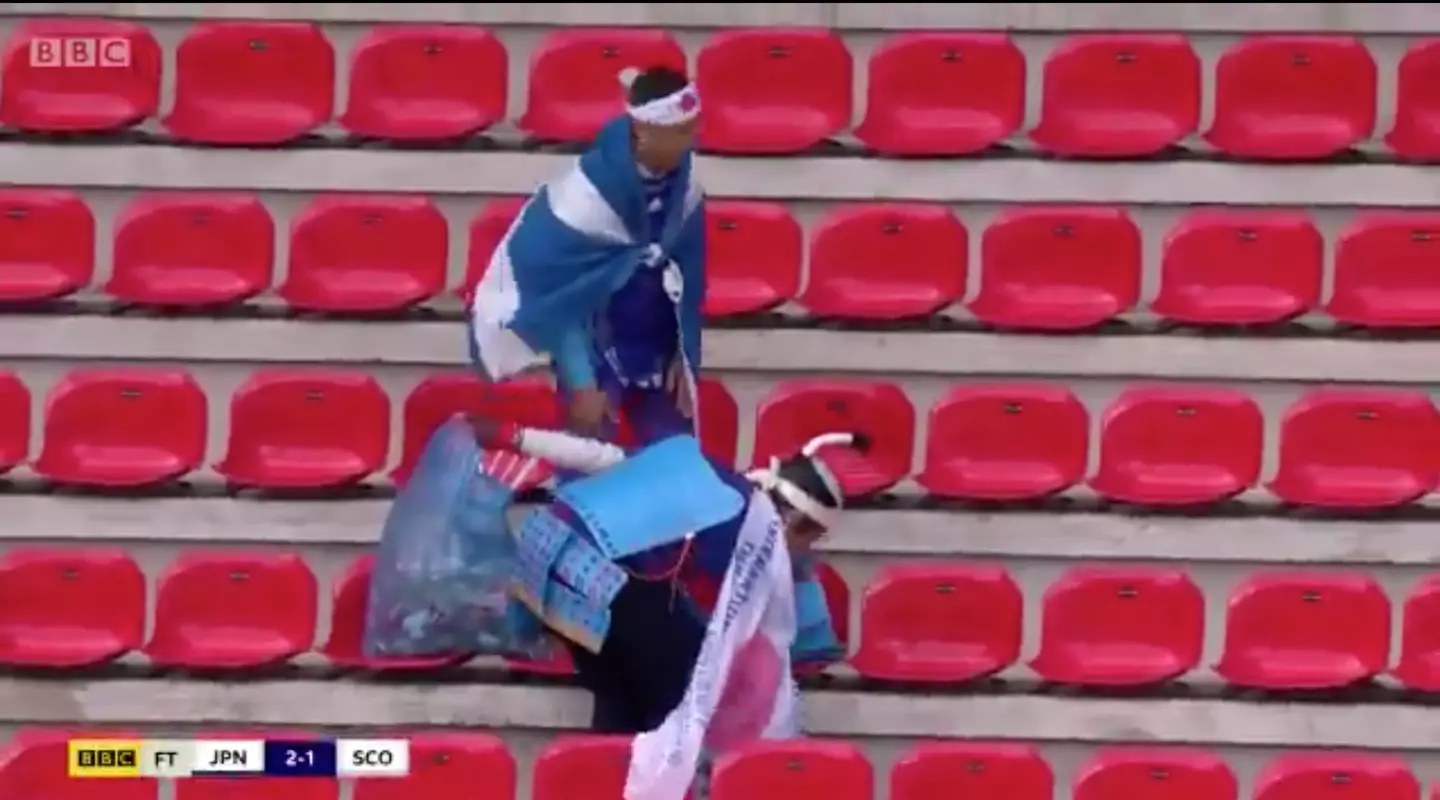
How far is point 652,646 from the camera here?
3.93 meters

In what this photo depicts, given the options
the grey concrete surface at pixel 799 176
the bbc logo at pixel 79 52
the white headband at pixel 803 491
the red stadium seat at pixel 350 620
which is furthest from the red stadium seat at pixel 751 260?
the bbc logo at pixel 79 52

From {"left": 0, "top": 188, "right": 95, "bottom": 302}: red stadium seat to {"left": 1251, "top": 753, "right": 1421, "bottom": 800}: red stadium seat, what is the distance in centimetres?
278

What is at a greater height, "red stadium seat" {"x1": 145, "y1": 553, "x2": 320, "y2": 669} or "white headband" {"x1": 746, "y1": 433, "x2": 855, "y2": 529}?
"white headband" {"x1": 746, "y1": 433, "x2": 855, "y2": 529}

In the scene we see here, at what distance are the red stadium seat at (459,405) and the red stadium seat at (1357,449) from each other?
159 centimetres

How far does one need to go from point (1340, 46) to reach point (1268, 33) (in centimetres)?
18

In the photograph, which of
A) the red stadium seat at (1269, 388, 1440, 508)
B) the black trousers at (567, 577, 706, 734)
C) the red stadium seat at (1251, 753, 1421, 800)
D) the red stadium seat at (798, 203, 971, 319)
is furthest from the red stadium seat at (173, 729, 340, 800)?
the red stadium seat at (1269, 388, 1440, 508)

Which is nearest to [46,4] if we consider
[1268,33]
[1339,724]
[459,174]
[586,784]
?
[459,174]

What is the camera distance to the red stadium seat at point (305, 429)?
478cm

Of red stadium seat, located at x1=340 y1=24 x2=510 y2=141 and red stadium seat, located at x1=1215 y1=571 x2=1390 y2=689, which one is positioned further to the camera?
red stadium seat, located at x1=340 y1=24 x2=510 y2=141

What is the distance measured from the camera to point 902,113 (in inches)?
204

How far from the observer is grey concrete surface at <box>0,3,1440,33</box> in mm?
5227

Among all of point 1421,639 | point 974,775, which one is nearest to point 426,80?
point 974,775

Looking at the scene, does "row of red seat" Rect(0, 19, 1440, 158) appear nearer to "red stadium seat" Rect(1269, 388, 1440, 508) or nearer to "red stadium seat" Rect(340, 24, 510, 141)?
"red stadium seat" Rect(340, 24, 510, 141)

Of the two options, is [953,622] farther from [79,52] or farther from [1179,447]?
[79,52]
